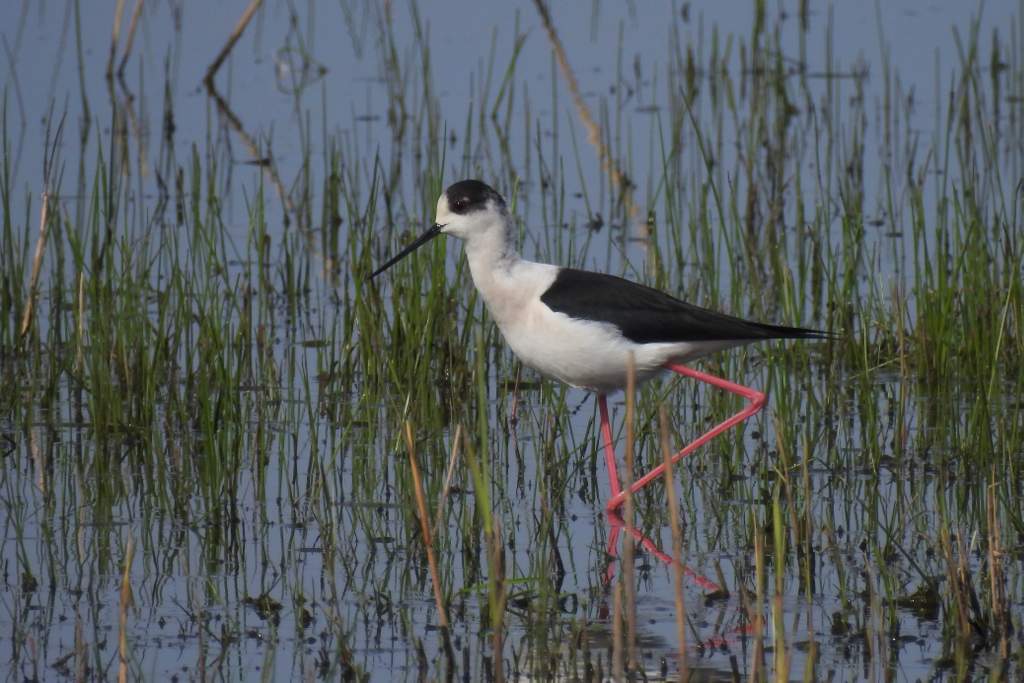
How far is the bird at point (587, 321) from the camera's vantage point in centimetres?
541

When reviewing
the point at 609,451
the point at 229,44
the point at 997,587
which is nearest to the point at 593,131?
the point at 229,44

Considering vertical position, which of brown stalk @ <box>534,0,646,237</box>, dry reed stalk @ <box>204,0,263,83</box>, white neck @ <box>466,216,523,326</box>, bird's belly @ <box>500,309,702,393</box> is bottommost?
bird's belly @ <box>500,309,702,393</box>

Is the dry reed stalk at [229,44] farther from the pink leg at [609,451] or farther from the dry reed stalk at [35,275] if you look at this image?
the pink leg at [609,451]

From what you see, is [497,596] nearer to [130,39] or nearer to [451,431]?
[451,431]

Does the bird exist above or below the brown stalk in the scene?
below

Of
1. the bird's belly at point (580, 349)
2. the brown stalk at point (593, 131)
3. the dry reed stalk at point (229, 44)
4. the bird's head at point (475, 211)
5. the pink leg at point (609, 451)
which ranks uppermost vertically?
the dry reed stalk at point (229, 44)

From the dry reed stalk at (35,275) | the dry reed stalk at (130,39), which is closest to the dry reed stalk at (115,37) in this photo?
the dry reed stalk at (130,39)

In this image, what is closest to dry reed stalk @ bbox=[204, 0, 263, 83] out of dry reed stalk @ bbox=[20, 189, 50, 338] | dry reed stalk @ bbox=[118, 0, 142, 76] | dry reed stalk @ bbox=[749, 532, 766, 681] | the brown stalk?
dry reed stalk @ bbox=[118, 0, 142, 76]

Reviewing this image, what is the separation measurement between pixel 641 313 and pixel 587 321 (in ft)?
0.57

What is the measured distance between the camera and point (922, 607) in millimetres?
4500

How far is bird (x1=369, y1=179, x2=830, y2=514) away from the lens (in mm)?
5406

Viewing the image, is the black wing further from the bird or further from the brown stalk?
the brown stalk

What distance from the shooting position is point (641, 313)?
545 centimetres

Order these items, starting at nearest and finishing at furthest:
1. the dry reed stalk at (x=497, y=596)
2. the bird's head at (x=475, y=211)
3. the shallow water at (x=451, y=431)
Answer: the dry reed stalk at (x=497, y=596), the shallow water at (x=451, y=431), the bird's head at (x=475, y=211)
